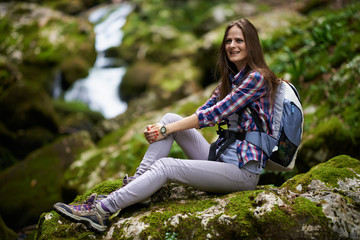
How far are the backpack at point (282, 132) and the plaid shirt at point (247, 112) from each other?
0.15 ft

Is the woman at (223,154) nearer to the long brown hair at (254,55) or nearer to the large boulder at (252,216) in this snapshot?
the long brown hair at (254,55)

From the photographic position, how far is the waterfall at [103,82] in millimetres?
11875

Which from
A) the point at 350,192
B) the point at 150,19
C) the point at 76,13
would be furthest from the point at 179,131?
the point at 76,13

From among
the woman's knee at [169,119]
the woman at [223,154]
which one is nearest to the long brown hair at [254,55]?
the woman at [223,154]

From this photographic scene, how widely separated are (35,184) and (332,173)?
17.7ft

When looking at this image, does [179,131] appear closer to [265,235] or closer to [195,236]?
[195,236]

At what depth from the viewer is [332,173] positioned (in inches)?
111

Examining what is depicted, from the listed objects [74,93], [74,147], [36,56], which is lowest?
[74,93]

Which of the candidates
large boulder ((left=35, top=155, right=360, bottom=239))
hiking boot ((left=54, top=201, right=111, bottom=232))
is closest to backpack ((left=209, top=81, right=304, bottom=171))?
large boulder ((left=35, top=155, right=360, bottom=239))

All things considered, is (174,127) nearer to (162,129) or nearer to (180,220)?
(162,129)

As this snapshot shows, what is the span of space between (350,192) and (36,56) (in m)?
13.3

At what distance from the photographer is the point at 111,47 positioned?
50.5ft

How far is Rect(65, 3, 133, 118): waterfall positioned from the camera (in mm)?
11875

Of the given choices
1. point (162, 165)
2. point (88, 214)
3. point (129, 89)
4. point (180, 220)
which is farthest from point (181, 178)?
point (129, 89)
